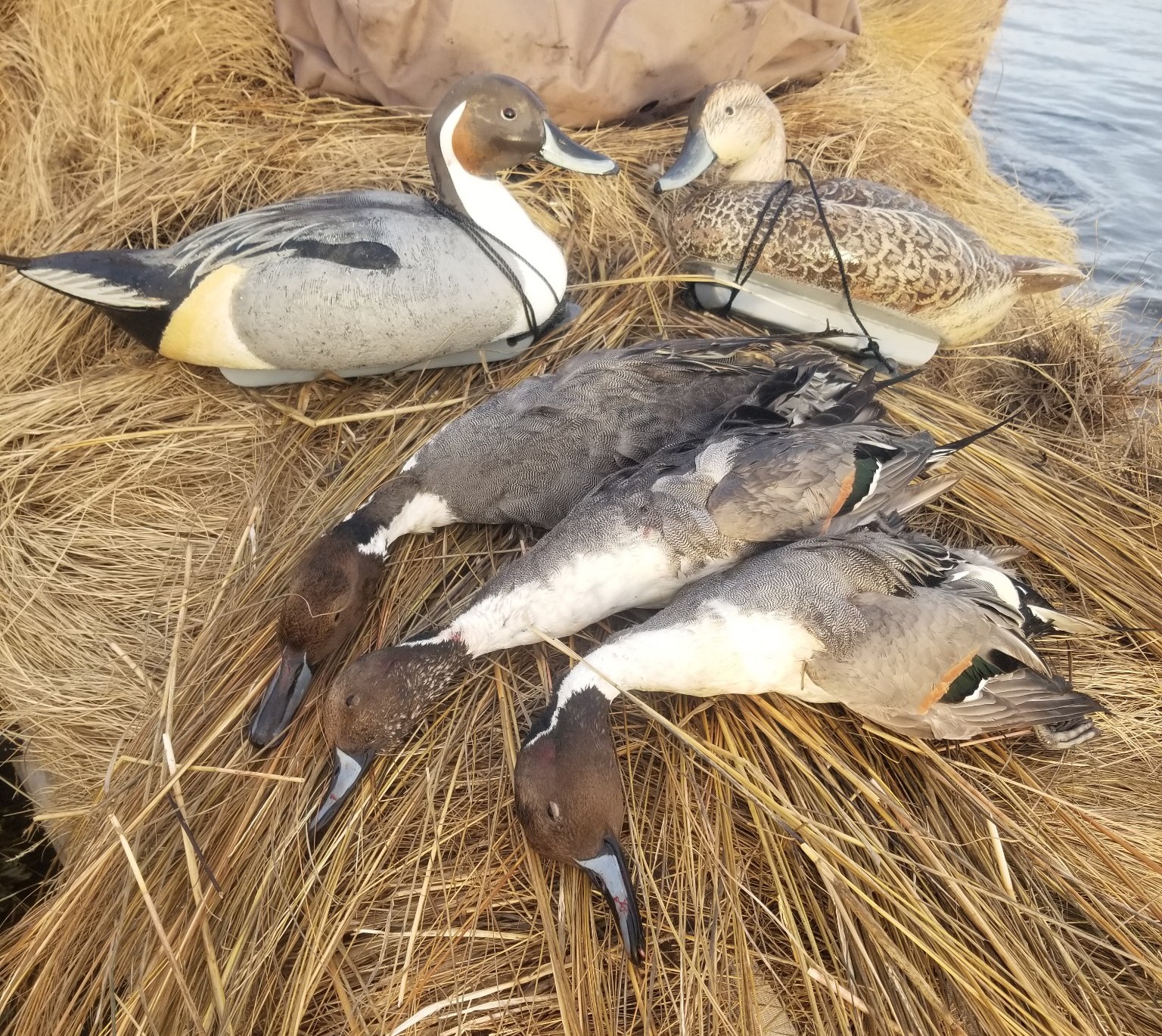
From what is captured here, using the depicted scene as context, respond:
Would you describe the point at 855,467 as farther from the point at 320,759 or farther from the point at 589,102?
the point at 589,102

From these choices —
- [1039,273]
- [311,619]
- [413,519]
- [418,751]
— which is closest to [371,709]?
[418,751]

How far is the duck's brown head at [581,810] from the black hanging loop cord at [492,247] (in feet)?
4.38

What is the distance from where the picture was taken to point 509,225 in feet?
7.64

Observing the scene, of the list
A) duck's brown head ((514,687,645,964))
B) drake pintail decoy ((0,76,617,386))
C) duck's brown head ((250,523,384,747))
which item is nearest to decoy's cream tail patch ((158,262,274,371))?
drake pintail decoy ((0,76,617,386))

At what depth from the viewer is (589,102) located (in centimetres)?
296

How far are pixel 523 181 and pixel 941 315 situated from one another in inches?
A: 61.2

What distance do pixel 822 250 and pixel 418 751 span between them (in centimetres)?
185

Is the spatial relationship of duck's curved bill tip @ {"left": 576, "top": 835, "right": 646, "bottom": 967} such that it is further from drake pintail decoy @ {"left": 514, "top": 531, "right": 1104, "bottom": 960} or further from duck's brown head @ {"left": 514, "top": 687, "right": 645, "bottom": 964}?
drake pintail decoy @ {"left": 514, "top": 531, "right": 1104, "bottom": 960}

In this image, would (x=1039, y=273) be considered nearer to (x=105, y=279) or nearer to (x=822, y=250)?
(x=822, y=250)

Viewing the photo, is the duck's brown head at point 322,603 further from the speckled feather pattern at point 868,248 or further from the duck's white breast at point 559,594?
the speckled feather pattern at point 868,248

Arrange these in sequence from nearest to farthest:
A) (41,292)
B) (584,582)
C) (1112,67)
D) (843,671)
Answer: (843,671)
(584,582)
(41,292)
(1112,67)

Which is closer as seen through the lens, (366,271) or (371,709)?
(371,709)

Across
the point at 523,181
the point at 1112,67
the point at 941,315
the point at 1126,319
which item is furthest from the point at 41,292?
the point at 1112,67

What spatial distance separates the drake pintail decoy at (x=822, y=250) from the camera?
242 cm
